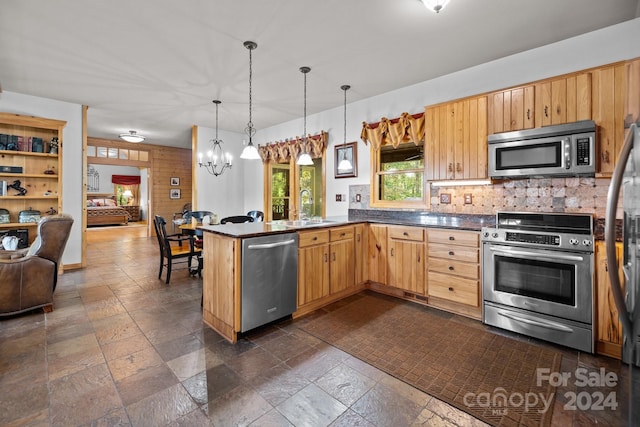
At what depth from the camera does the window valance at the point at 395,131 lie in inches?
147

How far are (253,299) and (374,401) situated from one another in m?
1.25

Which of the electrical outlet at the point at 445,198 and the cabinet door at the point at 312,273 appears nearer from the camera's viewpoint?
the cabinet door at the point at 312,273

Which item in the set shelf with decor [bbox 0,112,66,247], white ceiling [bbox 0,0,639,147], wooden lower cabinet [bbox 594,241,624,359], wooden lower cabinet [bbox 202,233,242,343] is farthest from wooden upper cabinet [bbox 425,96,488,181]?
shelf with decor [bbox 0,112,66,247]

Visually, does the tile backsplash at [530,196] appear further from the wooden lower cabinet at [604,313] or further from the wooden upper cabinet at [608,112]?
the wooden lower cabinet at [604,313]

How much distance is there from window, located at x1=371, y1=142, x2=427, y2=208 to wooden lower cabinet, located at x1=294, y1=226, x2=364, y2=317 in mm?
959

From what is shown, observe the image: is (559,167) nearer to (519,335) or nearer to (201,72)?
(519,335)

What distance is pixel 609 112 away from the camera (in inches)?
93.0

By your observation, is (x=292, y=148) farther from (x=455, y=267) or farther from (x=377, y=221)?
(x=455, y=267)

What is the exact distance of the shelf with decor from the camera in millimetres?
4266

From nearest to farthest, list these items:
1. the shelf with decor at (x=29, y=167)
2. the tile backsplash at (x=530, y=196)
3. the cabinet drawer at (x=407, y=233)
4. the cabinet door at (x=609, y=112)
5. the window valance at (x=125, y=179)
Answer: the cabinet door at (x=609, y=112)
the tile backsplash at (x=530, y=196)
the cabinet drawer at (x=407, y=233)
the shelf with decor at (x=29, y=167)
the window valance at (x=125, y=179)

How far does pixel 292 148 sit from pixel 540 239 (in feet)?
13.6

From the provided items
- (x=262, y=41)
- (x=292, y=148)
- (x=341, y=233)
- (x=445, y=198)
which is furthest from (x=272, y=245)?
(x=292, y=148)

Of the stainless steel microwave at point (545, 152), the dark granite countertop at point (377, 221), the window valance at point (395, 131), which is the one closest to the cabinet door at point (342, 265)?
the dark granite countertop at point (377, 221)

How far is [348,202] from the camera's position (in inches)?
184
